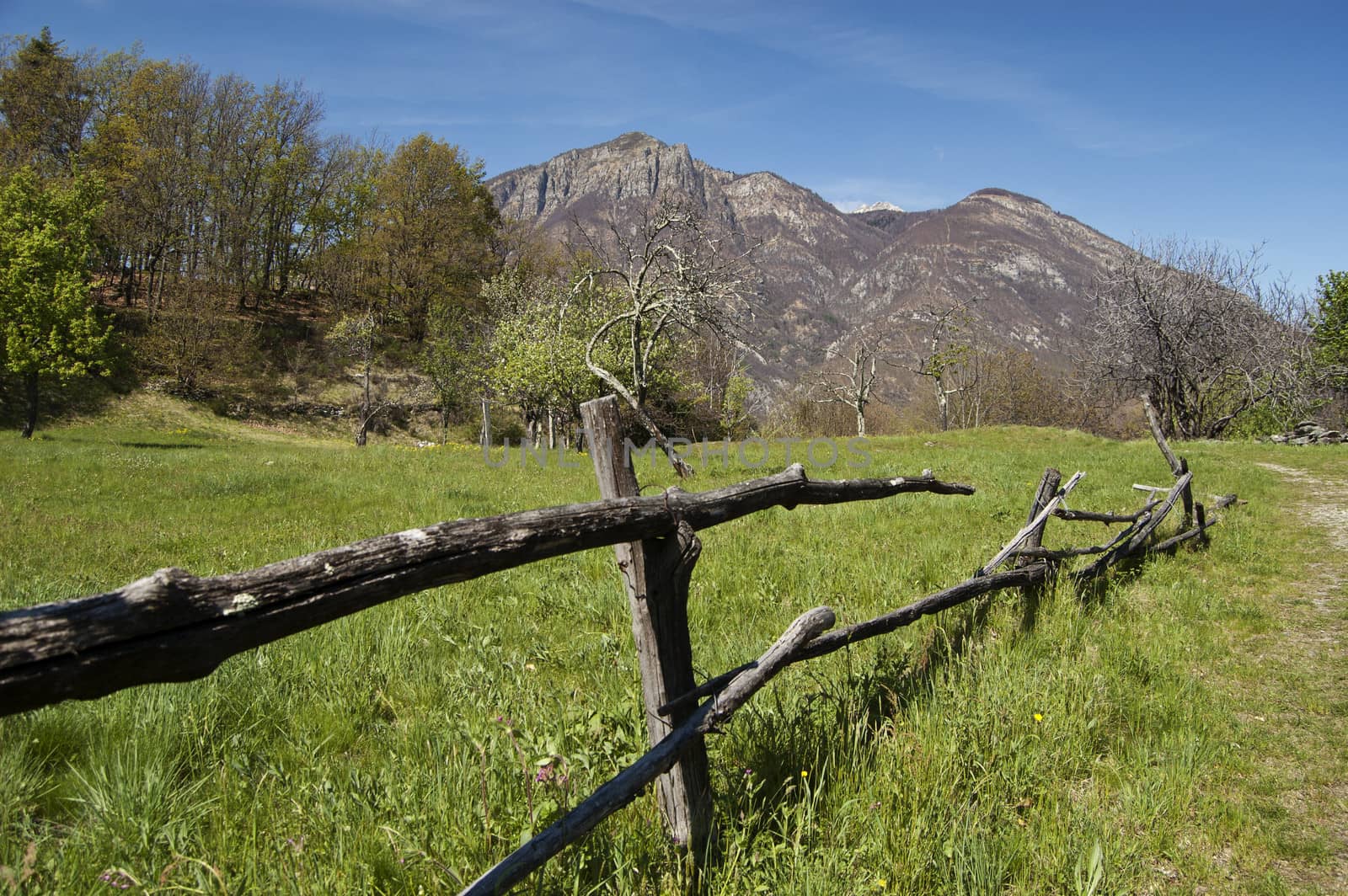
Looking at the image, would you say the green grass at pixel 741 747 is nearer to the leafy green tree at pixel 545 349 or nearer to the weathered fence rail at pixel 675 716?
the weathered fence rail at pixel 675 716

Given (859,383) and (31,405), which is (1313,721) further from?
(859,383)

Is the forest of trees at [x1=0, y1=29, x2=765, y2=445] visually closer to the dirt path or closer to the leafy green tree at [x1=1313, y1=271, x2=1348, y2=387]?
the dirt path

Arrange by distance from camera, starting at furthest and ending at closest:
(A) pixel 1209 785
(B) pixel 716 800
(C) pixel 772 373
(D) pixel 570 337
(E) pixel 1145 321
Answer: (C) pixel 772 373
(E) pixel 1145 321
(D) pixel 570 337
(A) pixel 1209 785
(B) pixel 716 800

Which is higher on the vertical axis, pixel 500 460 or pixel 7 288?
pixel 7 288

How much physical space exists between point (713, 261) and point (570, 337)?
731 cm

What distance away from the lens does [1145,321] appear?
1043 inches

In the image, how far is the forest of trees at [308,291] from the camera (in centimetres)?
2389

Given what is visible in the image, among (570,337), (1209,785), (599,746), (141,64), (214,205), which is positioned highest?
(141,64)

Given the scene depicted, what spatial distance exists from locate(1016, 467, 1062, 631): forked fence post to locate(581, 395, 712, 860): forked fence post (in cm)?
362

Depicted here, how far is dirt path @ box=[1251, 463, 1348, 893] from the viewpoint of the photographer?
304cm

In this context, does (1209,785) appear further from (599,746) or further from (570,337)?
(570,337)

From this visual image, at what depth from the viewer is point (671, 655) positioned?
8.43 ft

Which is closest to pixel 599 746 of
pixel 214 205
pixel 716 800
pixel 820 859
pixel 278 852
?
pixel 716 800

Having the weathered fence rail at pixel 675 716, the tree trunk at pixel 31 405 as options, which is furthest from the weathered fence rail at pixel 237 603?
the tree trunk at pixel 31 405
